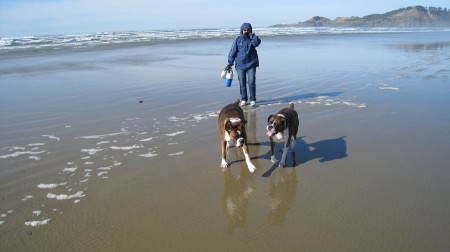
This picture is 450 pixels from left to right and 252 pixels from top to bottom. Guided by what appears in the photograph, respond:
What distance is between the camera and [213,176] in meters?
4.93

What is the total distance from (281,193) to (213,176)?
1070 mm

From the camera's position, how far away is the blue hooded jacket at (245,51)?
906 cm

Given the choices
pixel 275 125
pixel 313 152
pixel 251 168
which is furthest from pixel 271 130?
pixel 313 152

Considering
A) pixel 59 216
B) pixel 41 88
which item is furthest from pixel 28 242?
pixel 41 88

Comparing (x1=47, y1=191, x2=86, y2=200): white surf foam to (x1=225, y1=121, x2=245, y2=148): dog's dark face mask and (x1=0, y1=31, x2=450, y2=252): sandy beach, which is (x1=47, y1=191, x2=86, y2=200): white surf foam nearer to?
(x1=0, y1=31, x2=450, y2=252): sandy beach

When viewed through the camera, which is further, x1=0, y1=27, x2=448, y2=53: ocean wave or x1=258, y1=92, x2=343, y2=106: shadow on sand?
x1=0, y1=27, x2=448, y2=53: ocean wave

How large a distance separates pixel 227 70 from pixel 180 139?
3765mm

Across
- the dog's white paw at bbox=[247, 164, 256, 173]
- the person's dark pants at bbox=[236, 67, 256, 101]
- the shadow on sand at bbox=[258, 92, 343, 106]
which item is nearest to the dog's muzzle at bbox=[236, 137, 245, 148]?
the dog's white paw at bbox=[247, 164, 256, 173]

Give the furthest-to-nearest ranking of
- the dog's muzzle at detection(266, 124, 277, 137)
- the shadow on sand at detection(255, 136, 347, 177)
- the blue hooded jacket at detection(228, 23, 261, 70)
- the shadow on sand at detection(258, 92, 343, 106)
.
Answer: the shadow on sand at detection(258, 92, 343, 106)
the blue hooded jacket at detection(228, 23, 261, 70)
the shadow on sand at detection(255, 136, 347, 177)
the dog's muzzle at detection(266, 124, 277, 137)

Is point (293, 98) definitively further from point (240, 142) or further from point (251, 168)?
point (240, 142)

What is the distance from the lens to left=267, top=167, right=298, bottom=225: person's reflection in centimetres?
386

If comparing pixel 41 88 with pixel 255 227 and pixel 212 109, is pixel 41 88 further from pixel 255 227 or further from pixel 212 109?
pixel 255 227

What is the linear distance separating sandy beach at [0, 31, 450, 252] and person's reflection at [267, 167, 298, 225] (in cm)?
1

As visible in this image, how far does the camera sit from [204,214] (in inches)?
154
